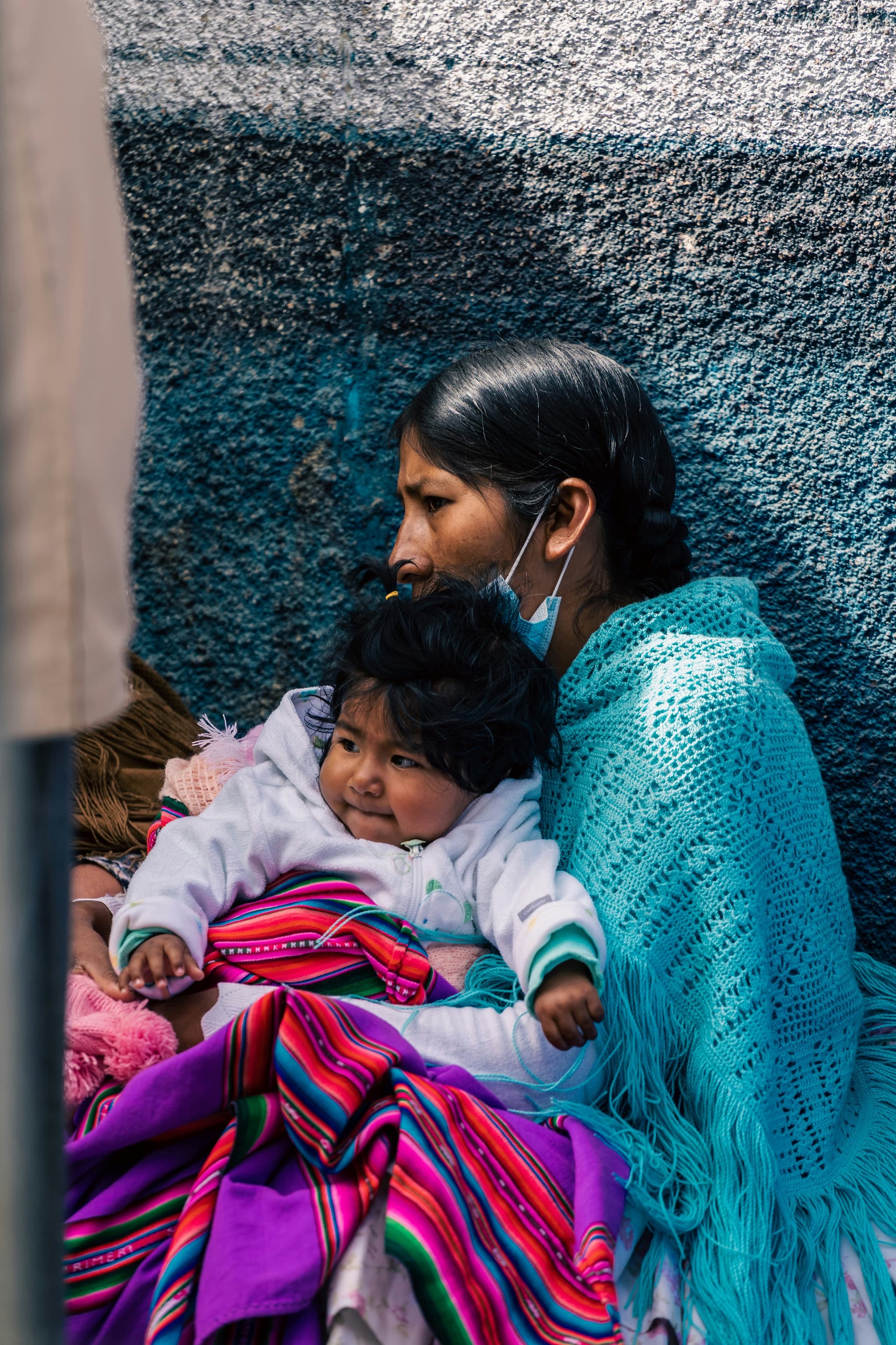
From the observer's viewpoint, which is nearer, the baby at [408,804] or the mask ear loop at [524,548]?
the baby at [408,804]

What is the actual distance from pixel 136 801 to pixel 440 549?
61 cm

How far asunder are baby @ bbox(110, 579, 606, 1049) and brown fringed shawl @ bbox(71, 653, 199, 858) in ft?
0.91

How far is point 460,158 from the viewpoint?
194 cm

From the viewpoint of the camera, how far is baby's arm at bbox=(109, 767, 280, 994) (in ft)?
3.94

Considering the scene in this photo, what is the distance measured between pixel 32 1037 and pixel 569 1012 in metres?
0.68

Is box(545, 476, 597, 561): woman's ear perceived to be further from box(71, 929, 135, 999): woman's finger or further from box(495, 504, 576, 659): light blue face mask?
box(71, 929, 135, 999): woman's finger

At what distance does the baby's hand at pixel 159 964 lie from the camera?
1.18 metres

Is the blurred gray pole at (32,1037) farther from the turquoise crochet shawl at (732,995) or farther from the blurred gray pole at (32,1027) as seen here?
the turquoise crochet shawl at (732,995)

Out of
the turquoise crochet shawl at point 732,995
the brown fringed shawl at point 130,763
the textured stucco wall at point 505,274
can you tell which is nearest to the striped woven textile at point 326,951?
the turquoise crochet shawl at point 732,995

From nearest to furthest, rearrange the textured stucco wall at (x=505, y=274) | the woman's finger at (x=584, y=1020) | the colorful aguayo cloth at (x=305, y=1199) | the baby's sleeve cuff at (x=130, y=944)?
the colorful aguayo cloth at (x=305, y=1199) → the woman's finger at (x=584, y=1020) → the baby's sleeve cuff at (x=130, y=944) → the textured stucco wall at (x=505, y=274)

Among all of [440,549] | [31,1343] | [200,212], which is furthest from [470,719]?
[200,212]

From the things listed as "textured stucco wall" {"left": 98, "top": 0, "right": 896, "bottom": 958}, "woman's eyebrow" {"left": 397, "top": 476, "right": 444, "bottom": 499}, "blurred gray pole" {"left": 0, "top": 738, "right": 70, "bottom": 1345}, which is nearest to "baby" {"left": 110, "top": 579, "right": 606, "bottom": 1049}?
"woman's eyebrow" {"left": 397, "top": 476, "right": 444, "bottom": 499}

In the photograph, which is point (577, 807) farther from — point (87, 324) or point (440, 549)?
point (87, 324)

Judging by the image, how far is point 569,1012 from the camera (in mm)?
1108
